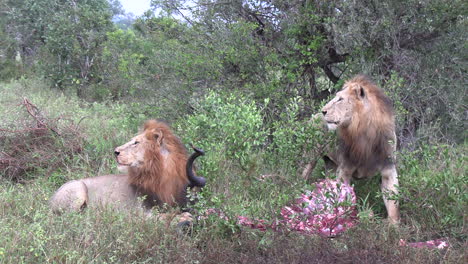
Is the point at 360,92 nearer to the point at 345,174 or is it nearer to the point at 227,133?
the point at 345,174

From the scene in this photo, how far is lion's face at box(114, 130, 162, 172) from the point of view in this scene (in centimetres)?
429

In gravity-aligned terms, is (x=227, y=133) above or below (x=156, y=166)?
above

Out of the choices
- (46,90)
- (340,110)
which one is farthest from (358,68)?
(46,90)

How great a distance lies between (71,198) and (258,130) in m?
2.38

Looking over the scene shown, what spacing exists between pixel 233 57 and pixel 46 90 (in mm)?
6359

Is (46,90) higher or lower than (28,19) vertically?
lower

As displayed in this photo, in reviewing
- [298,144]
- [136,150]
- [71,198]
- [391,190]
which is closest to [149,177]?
[136,150]

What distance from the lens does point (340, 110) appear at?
4262 millimetres

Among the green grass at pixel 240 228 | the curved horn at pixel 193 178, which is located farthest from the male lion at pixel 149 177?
the green grass at pixel 240 228

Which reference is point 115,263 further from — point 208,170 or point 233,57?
point 233,57

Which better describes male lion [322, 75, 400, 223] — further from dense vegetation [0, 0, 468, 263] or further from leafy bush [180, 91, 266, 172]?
leafy bush [180, 91, 266, 172]

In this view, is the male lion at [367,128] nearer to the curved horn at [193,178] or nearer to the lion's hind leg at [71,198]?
the curved horn at [193,178]

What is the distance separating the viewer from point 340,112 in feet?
14.0

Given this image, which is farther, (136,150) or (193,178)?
(136,150)
